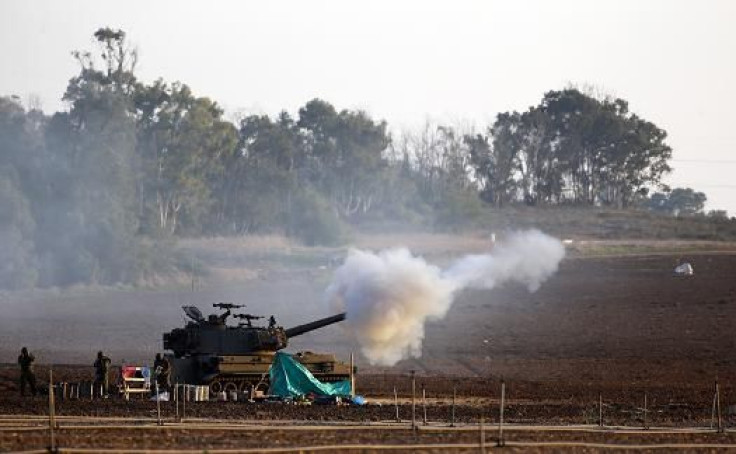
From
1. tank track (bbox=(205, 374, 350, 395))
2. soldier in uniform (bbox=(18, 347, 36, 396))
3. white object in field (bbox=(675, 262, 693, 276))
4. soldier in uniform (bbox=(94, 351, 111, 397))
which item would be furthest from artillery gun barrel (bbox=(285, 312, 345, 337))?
white object in field (bbox=(675, 262, 693, 276))

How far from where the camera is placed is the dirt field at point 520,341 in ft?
141

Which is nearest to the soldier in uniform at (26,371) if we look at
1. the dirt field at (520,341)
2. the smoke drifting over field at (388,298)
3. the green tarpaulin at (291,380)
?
the dirt field at (520,341)

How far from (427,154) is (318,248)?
34.2m

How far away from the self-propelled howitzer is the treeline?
40199mm

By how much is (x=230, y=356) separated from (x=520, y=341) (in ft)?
74.1

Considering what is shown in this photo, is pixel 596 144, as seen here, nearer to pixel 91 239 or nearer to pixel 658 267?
pixel 658 267

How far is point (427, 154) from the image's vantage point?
440 ft

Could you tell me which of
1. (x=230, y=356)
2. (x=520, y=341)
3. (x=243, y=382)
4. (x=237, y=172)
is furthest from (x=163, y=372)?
(x=237, y=172)

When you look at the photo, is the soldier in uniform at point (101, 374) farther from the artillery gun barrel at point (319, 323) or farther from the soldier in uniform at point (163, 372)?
the artillery gun barrel at point (319, 323)

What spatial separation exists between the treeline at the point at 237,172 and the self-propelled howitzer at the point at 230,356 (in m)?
40.2

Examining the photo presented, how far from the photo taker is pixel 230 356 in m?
48.6

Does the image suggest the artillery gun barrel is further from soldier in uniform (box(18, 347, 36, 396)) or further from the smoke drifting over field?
soldier in uniform (box(18, 347, 36, 396))

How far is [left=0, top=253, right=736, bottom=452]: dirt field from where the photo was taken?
1692 inches

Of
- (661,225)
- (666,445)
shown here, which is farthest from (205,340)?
(661,225)
